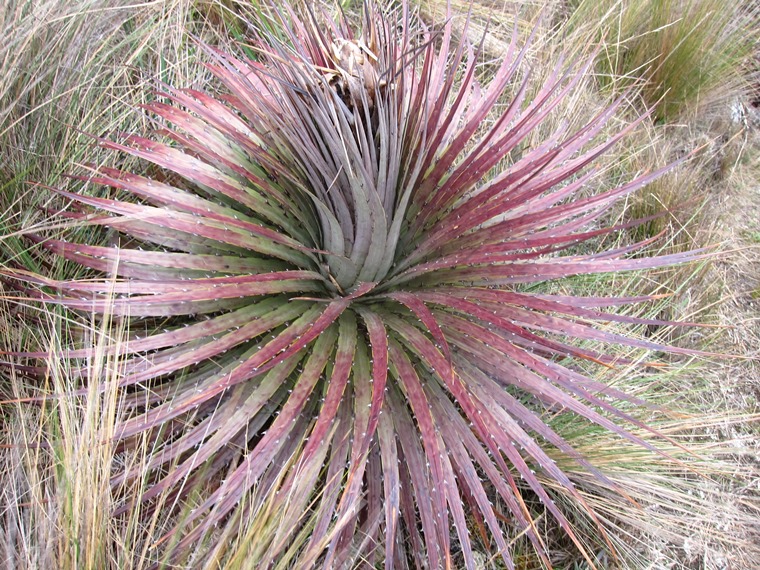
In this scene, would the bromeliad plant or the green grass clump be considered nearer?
the bromeliad plant

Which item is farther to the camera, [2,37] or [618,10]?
[618,10]

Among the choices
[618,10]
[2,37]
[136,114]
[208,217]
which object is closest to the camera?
[208,217]

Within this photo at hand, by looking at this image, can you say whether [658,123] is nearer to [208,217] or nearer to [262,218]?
[262,218]

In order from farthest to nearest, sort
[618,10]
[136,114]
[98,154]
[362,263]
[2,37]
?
1. [618,10]
2. [136,114]
3. [98,154]
4. [2,37]
5. [362,263]

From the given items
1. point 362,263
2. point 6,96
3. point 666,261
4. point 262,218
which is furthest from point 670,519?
point 6,96

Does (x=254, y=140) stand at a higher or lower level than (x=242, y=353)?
higher

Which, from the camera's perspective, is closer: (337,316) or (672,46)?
(337,316)

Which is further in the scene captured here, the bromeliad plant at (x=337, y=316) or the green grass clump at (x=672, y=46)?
the green grass clump at (x=672, y=46)

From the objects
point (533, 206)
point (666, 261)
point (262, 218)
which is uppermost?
point (262, 218)
